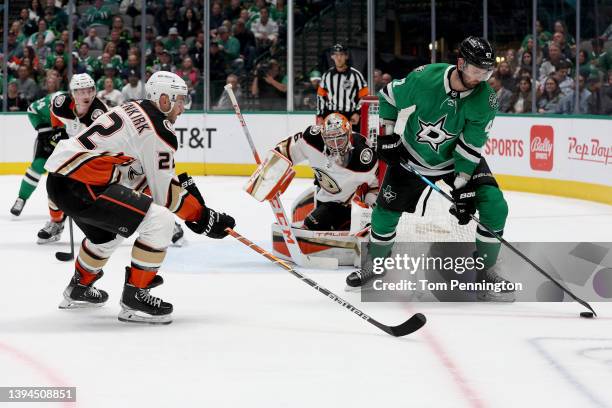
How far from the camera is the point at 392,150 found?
436cm

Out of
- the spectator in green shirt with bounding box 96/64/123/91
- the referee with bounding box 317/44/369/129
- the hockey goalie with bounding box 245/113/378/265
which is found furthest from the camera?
the spectator in green shirt with bounding box 96/64/123/91

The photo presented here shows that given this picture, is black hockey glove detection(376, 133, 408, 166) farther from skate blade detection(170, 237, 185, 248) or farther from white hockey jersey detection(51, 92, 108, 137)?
white hockey jersey detection(51, 92, 108, 137)

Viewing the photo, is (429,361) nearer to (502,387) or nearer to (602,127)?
(502,387)

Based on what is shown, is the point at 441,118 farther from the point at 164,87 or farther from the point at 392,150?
the point at 164,87

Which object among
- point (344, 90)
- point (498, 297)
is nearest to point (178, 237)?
point (498, 297)

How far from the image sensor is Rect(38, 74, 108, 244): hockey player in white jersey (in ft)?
19.2

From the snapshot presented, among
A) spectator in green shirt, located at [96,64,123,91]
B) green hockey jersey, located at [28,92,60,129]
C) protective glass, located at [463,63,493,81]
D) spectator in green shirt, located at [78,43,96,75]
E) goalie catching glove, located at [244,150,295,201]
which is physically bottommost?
goalie catching glove, located at [244,150,295,201]

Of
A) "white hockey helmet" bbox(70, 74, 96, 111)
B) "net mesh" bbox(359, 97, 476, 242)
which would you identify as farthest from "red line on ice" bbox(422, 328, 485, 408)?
"white hockey helmet" bbox(70, 74, 96, 111)

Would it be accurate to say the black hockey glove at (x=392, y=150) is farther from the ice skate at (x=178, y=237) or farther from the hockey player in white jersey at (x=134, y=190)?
the ice skate at (x=178, y=237)

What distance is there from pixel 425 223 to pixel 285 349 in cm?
207

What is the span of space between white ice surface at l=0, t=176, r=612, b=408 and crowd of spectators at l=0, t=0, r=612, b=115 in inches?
237

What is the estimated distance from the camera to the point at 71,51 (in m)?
11.0

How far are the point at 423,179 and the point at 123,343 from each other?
147 centimetres

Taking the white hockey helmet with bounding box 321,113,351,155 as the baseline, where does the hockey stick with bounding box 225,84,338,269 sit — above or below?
below
